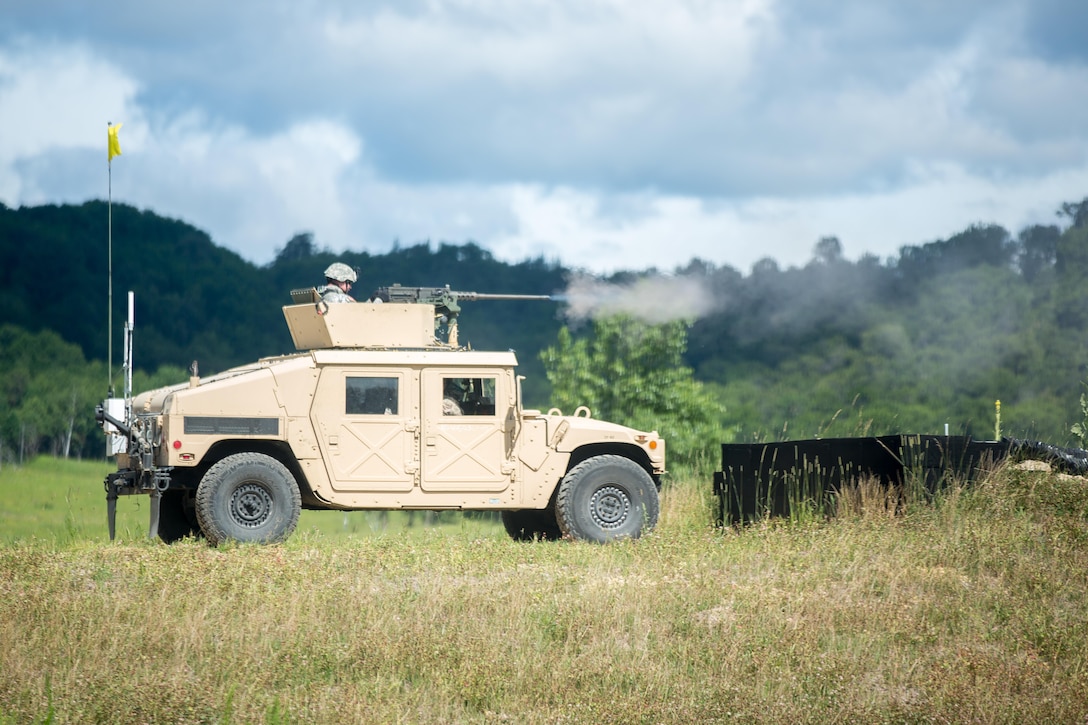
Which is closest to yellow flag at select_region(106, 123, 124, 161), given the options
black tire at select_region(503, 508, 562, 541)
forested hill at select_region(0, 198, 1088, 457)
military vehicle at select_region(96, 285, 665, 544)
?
military vehicle at select_region(96, 285, 665, 544)

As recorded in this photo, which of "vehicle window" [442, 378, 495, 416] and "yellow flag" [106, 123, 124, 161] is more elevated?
"yellow flag" [106, 123, 124, 161]

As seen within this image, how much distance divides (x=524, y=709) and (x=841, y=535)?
5074 mm

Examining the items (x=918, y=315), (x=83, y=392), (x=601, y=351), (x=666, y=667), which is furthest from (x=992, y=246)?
(x=666, y=667)

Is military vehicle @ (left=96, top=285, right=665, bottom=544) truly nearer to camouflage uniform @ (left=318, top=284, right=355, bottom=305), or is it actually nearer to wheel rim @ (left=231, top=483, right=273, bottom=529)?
wheel rim @ (left=231, top=483, right=273, bottom=529)

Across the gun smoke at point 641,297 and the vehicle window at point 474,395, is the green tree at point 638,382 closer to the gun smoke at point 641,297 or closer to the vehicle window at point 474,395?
the gun smoke at point 641,297

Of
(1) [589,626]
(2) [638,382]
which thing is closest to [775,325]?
(2) [638,382]

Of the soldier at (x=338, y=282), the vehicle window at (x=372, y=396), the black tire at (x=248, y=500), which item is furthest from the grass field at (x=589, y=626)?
the soldier at (x=338, y=282)

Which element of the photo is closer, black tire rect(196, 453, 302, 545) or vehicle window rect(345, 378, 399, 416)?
black tire rect(196, 453, 302, 545)

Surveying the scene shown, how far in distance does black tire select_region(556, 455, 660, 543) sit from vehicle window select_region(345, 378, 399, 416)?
188 cm

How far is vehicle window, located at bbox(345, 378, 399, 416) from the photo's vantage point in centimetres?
1253

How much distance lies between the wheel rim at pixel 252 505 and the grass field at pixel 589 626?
1.26 feet

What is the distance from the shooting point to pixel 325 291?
13.7 m

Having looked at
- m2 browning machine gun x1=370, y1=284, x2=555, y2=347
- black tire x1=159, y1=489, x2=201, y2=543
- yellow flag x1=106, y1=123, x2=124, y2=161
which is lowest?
black tire x1=159, y1=489, x2=201, y2=543

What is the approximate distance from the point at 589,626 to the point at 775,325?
4893 centimetres
